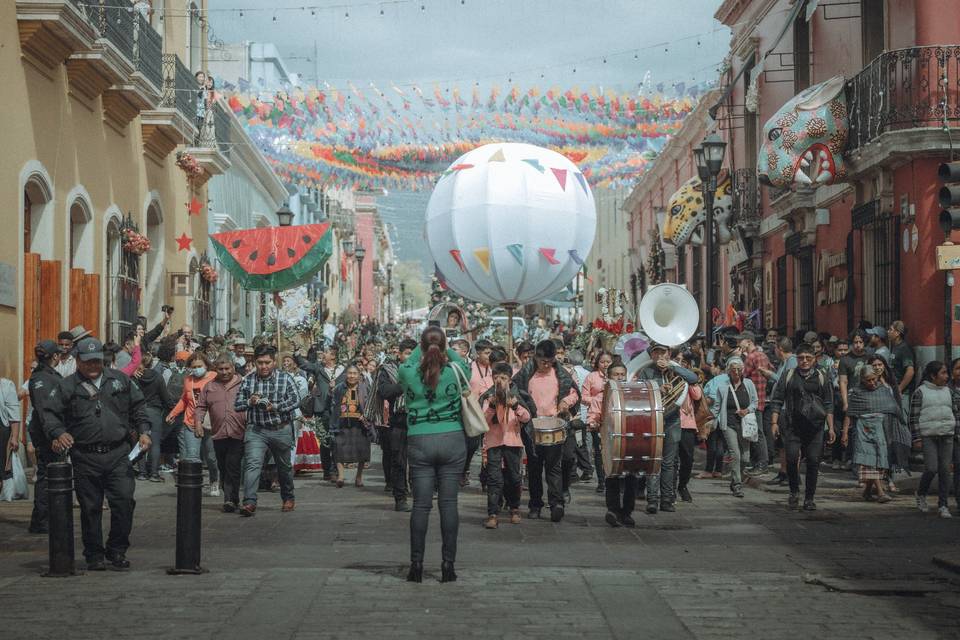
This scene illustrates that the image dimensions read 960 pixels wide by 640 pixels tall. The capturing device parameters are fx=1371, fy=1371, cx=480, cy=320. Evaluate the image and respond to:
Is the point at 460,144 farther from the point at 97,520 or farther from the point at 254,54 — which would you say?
the point at 254,54

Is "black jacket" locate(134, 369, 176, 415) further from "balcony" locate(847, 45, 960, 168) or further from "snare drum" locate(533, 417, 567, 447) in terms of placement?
"balcony" locate(847, 45, 960, 168)

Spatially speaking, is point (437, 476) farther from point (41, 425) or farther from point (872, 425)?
point (872, 425)

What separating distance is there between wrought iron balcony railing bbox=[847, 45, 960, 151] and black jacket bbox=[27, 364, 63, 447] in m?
11.7

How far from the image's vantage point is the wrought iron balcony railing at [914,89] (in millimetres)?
17719

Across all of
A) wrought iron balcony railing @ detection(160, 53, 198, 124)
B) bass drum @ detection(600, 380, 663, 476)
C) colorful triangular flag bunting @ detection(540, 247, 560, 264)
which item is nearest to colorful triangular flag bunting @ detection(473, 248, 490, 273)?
colorful triangular flag bunting @ detection(540, 247, 560, 264)

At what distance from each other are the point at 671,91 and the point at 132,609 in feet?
51.9

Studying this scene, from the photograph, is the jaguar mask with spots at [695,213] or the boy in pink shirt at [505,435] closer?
the boy in pink shirt at [505,435]

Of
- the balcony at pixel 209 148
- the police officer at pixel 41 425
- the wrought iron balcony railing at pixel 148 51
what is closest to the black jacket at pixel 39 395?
the police officer at pixel 41 425

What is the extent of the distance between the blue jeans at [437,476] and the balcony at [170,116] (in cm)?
1507

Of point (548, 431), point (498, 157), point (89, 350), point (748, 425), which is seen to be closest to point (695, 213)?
point (498, 157)

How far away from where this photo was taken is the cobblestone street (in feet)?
25.2

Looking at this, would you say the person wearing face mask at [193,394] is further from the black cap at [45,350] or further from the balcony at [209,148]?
the balcony at [209,148]

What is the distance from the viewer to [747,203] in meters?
29.7

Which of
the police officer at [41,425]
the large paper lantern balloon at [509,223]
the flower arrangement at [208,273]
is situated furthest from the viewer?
the flower arrangement at [208,273]
